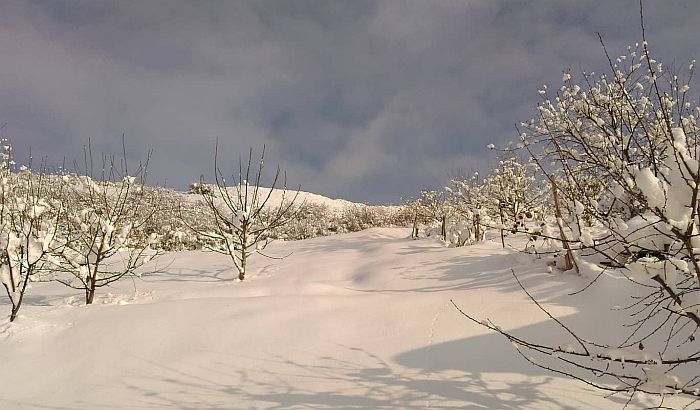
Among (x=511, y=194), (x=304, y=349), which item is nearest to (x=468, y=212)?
(x=511, y=194)

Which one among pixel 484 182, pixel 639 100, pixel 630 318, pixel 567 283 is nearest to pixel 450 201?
pixel 484 182

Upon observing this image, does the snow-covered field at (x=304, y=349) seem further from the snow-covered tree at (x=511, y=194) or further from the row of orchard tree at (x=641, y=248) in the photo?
the snow-covered tree at (x=511, y=194)

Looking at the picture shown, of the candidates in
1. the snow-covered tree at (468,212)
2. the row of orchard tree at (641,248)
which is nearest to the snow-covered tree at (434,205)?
the snow-covered tree at (468,212)

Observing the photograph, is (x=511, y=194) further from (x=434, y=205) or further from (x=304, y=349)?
(x=304, y=349)

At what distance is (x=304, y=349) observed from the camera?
4.18 meters

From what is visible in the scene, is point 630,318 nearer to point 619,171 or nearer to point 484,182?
point 619,171

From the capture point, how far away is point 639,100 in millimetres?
7254

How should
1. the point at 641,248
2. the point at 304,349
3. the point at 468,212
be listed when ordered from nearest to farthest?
the point at 641,248, the point at 304,349, the point at 468,212

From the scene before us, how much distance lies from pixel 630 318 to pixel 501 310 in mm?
1305

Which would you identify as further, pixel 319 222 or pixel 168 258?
pixel 319 222

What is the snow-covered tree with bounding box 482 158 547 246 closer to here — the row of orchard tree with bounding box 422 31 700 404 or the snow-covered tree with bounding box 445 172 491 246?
the snow-covered tree with bounding box 445 172 491 246

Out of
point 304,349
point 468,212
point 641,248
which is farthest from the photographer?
point 468,212

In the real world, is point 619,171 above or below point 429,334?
above

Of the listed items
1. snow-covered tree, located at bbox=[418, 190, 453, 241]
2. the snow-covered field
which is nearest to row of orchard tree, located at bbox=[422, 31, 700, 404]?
the snow-covered field
